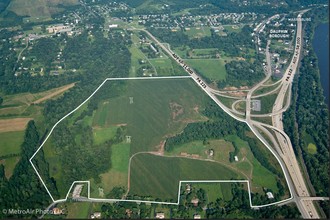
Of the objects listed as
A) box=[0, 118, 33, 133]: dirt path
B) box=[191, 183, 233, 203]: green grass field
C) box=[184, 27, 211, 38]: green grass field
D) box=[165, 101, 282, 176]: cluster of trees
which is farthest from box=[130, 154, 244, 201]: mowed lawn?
box=[184, 27, 211, 38]: green grass field

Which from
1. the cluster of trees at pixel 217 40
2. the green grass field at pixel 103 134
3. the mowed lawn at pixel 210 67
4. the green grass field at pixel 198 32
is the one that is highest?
the green grass field at pixel 198 32

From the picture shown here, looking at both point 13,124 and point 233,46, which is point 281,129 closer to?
point 233,46

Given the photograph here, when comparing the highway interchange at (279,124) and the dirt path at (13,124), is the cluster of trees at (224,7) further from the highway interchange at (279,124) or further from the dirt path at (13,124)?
the dirt path at (13,124)

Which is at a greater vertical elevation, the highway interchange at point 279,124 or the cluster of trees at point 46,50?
the cluster of trees at point 46,50

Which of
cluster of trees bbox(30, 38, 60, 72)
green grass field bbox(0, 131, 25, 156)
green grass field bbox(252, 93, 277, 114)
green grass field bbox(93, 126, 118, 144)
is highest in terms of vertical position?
cluster of trees bbox(30, 38, 60, 72)

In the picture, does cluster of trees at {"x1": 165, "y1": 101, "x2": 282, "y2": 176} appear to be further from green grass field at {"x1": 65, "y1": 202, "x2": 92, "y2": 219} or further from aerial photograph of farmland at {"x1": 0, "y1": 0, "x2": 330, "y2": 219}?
green grass field at {"x1": 65, "y1": 202, "x2": 92, "y2": 219}

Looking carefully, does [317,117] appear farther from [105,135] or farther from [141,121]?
[105,135]

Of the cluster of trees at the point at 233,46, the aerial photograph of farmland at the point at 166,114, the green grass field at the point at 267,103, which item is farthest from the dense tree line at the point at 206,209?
the cluster of trees at the point at 233,46
